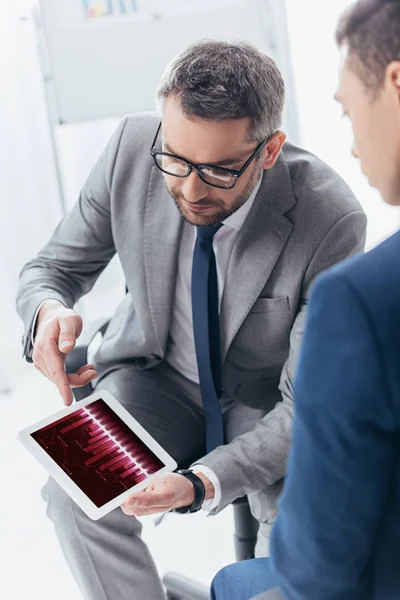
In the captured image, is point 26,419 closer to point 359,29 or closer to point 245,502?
point 245,502

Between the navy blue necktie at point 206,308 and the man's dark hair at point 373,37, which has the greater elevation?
the man's dark hair at point 373,37

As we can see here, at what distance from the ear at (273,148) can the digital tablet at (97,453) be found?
1.75 feet

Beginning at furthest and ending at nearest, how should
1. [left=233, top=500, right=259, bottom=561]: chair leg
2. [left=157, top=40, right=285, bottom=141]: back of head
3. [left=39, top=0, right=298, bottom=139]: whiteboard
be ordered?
[left=39, top=0, right=298, bottom=139]: whiteboard < [left=233, top=500, right=259, bottom=561]: chair leg < [left=157, top=40, right=285, bottom=141]: back of head

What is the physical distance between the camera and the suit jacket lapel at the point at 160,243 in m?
1.63

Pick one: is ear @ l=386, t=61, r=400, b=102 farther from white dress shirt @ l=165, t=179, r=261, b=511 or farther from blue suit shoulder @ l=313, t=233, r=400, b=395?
white dress shirt @ l=165, t=179, r=261, b=511

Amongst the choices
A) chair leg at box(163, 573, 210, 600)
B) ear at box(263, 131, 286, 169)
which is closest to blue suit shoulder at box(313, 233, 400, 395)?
ear at box(263, 131, 286, 169)


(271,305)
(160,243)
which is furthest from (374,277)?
(160,243)

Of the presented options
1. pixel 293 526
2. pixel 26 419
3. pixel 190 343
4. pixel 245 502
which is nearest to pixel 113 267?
pixel 26 419

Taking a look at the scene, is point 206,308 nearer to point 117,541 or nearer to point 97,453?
point 97,453

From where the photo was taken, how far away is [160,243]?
1.64 meters

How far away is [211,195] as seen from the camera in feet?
4.78

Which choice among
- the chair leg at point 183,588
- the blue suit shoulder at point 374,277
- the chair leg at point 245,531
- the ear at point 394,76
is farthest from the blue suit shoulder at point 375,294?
the chair leg at point 183,588

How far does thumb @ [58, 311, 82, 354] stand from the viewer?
4.97 ft

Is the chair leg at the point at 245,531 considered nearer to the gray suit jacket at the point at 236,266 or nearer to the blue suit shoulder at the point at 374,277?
the gray suit jacket at the point at 236,266
